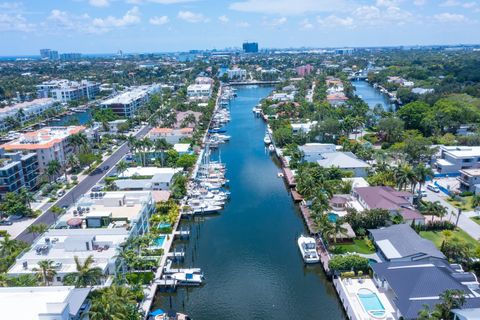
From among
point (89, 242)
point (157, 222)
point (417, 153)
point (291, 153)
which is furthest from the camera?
point (291, 153)

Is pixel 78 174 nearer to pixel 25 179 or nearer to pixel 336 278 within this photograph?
pixel 25 179

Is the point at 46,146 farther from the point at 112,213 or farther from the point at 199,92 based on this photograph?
the point at 199,92

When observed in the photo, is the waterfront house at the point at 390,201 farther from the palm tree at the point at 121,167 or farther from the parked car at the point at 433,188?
the palm tree at the point at 121,167

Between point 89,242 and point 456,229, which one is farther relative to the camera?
point 456,229

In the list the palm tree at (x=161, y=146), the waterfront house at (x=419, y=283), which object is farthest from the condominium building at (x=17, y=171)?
the waterfront house at (x=419, y=283)

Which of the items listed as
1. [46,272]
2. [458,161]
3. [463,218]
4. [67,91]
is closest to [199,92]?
[67,91]

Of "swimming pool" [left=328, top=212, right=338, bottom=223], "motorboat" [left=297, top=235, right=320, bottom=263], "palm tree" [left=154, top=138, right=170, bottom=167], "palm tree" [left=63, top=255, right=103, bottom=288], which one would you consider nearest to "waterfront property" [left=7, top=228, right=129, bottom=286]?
"palm tree" [left=63, top=255, right=103, bottom=288]

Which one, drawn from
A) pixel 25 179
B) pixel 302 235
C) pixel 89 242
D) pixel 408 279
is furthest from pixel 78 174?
pixel 408 279
